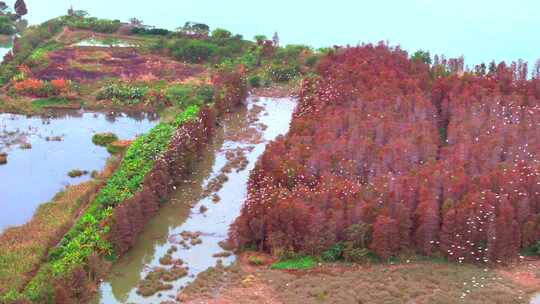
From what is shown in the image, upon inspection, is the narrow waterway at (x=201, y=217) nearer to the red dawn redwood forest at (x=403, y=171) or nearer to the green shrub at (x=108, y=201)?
the green shrub at (x=108, y=201)

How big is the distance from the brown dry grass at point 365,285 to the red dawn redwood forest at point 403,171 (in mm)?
594

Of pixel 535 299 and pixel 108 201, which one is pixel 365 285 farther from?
pixel 108 201

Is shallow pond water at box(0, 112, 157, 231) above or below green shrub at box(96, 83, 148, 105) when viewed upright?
below

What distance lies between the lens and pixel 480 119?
2417 cm

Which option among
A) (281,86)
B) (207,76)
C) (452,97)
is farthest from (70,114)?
(452,97)

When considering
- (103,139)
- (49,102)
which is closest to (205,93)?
(103,139)

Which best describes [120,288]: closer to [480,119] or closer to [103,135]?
[103,135]

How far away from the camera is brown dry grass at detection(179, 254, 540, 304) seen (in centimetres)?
1645

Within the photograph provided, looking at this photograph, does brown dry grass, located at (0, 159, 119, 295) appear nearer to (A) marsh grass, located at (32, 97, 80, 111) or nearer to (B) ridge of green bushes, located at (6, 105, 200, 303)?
(B) ridge of green bushes, located at (6, 105, 200, 303)

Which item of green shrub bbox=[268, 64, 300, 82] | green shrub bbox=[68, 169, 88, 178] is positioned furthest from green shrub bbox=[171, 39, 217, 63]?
green shrub bbox=[68, 169, 88, 178]

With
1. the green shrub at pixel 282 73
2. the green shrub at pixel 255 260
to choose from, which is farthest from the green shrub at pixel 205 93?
the green shrub at pixel 255 260

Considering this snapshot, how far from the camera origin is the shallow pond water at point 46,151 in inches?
890

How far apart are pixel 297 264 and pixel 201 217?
465 cm

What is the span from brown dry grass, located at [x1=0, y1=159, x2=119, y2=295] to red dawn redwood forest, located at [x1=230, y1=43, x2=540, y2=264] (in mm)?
5433
